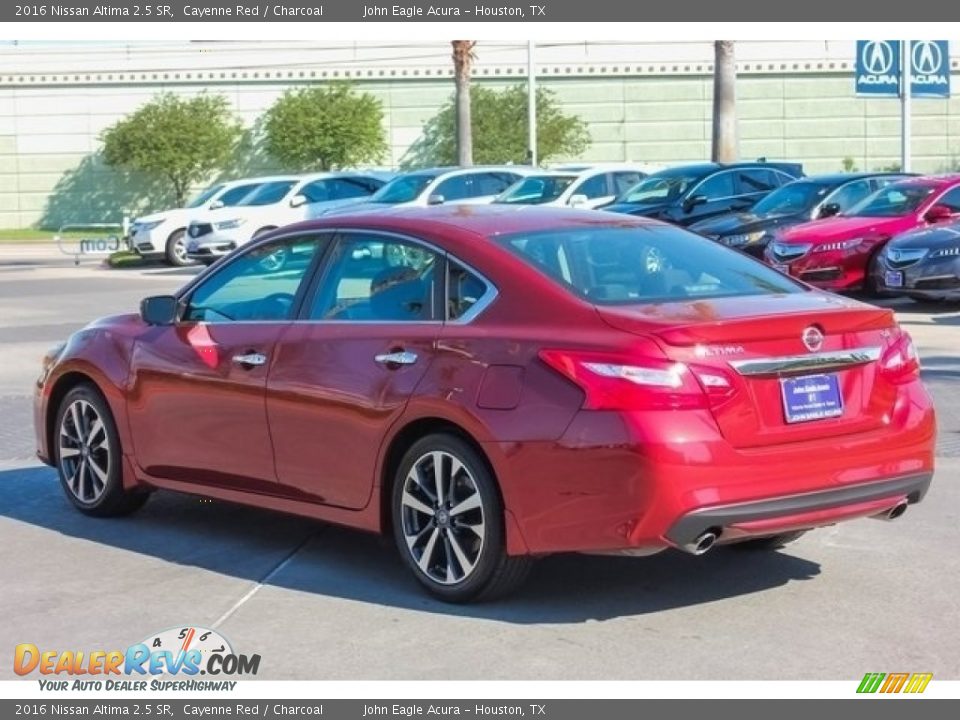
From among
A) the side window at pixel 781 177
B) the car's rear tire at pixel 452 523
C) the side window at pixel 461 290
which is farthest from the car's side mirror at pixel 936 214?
the car's rear tire at pixel 452 523

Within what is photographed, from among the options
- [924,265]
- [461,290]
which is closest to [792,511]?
[461,290]

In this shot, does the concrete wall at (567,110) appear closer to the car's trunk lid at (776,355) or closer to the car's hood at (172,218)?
the car's hood at (172,218)

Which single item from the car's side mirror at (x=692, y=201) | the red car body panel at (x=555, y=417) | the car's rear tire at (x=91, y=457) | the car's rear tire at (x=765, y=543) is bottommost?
the car's rear tire at (x=765, y=543)

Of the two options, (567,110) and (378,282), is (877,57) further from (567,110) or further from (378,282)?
(378,282)

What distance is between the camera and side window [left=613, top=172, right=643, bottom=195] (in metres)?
29.0

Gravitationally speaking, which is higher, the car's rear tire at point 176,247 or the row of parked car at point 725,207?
the row of parked car at point 725,207

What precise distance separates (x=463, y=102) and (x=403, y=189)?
14.0 metres

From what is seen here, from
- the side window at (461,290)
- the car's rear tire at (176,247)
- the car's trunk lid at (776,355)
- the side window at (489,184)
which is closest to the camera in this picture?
the car's trunk lid at (776,355)

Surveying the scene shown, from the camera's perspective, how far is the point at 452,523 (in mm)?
6680

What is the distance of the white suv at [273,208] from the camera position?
3145 centimetres

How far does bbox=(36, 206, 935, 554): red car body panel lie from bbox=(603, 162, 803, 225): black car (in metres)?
17.6

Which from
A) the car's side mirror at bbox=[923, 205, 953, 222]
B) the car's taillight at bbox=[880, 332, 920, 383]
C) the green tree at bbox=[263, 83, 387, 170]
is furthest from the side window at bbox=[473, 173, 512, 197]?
the car's taillight at bbox=[880, 332, 920, 383]

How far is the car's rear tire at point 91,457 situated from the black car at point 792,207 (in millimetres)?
14175

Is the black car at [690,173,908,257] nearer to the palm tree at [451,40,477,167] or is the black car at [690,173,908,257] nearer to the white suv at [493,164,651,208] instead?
the white suv at [493,164,651,208]
